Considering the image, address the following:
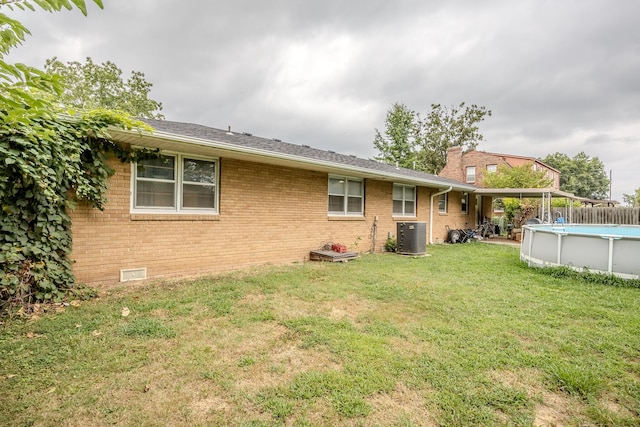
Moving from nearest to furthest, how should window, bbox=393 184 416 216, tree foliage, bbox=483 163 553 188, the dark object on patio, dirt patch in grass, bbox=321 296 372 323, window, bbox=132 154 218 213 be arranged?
dirt patch in grass, bbox=321 296 372 323
window, bbox=132 154 218 213
the dark object on patio
window, bbox=393 184 416 216
tree foliage, bbox=483 163 553 188

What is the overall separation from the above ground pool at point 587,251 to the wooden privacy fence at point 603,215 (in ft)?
39.4

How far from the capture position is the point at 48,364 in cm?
272

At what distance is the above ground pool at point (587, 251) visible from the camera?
6156 mm

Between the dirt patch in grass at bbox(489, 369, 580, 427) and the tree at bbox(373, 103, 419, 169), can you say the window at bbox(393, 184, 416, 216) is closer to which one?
the dirt patch in grass at bbox(489, 369, 580, 427)

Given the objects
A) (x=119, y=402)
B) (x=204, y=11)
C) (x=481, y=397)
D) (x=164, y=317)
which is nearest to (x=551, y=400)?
(x=481, y=397)

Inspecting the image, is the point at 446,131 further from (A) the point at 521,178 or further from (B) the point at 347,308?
(B) the point at 347,308

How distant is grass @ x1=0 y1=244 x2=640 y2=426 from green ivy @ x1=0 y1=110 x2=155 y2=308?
687mm

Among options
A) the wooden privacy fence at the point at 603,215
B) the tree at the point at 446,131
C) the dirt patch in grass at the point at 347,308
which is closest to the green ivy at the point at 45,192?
the dirt patch in grass at the point at 347,308

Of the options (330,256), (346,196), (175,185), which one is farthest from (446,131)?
(175,185)

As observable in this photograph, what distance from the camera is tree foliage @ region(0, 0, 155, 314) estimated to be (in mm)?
3943

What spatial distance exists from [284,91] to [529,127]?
24.5 meters

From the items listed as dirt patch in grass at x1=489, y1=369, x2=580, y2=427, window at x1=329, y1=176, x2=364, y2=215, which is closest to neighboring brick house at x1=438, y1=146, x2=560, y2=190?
window at x1=329, y1=176, x2=364, y2=215

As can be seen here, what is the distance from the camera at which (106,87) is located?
23781mm

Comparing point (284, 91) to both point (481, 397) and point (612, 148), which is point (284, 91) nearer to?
point (481, 397)
